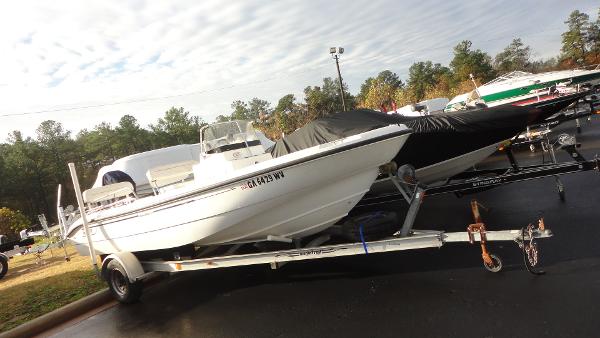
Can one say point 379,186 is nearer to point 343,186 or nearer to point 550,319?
point 343,186

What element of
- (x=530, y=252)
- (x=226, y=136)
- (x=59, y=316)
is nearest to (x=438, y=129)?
(x=530, y=252)

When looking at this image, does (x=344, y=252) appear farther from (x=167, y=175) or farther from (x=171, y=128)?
(x=171, y=128)

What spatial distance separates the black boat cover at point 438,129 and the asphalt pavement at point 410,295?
3.73 feet

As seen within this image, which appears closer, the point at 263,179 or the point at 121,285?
the point at 263,179

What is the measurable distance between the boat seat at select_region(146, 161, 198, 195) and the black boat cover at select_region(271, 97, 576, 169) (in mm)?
1762

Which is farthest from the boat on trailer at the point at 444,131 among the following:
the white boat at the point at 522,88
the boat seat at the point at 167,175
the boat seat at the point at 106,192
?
the white boat at the point at 522,88

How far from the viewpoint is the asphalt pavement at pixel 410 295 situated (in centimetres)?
323

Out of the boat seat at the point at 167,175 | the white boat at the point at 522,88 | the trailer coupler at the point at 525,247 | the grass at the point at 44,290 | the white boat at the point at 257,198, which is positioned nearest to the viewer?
the trailer coupler at the point at 525,247

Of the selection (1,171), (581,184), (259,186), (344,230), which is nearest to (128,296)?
(259,186)

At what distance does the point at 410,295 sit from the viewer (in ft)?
12.9

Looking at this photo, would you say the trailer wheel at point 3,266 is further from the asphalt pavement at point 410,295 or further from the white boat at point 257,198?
the asphalt pavement at point 410,295

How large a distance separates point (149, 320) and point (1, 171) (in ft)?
151

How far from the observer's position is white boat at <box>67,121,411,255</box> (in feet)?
14.4

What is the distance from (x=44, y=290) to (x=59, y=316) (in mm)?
1654
